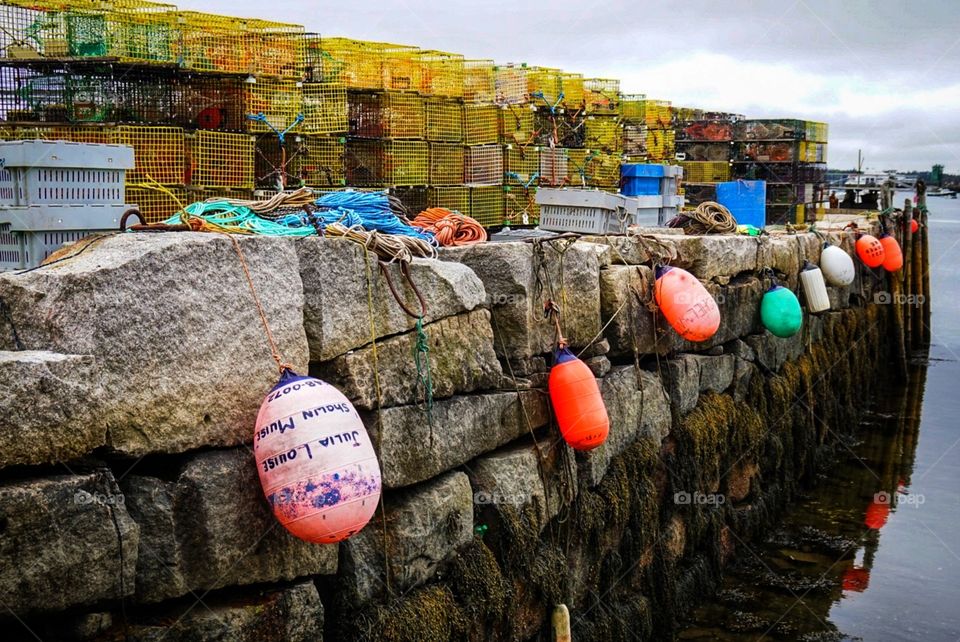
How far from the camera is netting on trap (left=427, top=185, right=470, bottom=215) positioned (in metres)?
11.0

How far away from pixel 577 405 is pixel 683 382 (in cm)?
254

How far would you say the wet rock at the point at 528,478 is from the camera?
553 centimetres

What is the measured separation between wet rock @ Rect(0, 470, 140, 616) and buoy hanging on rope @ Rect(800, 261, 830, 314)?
9.53 m

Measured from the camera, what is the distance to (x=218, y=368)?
4.09 m

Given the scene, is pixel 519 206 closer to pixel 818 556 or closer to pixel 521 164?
pixel 521 164

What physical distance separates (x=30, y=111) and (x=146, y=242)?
4.94 meters

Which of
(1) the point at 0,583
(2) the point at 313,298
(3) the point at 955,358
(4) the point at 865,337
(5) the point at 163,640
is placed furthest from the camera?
(3) the point at 955,358

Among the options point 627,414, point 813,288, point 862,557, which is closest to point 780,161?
point 813,288

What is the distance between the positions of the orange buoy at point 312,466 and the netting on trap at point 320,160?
580cm

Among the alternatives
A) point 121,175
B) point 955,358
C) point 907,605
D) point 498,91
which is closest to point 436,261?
point 121,175

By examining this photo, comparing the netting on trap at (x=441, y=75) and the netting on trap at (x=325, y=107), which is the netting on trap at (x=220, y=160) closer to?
the netting on trap at (x=325, y=107)

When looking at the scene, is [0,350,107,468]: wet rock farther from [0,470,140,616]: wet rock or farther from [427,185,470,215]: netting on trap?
[427,185,470,215]: netting on trap

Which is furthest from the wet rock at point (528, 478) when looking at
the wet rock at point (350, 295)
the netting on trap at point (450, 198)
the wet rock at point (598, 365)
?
the netting on trap at point (450, 198)

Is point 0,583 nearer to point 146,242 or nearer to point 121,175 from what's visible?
point 146,242
